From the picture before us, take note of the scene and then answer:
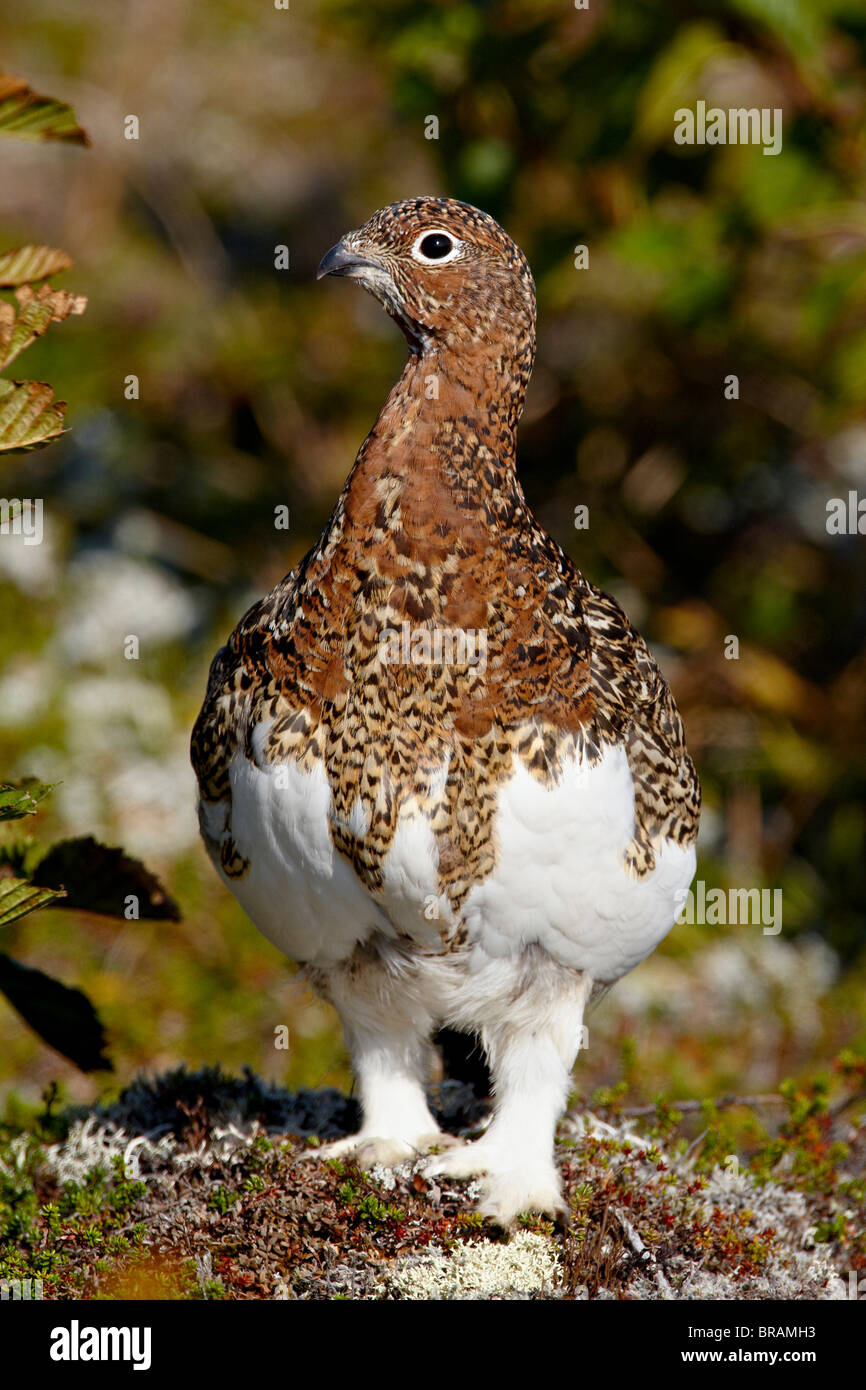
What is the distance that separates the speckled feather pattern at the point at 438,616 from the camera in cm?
344

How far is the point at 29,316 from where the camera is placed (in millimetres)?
3275

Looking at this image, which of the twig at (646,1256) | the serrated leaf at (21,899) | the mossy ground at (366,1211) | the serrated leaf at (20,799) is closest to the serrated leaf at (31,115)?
the serrated leaf at (20,799)

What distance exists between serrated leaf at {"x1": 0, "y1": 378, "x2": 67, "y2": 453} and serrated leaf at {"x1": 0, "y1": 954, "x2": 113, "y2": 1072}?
4.60 feet

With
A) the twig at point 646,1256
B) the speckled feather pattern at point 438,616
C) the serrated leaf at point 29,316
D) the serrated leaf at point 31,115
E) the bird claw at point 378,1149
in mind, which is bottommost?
the twig at point 646,1256

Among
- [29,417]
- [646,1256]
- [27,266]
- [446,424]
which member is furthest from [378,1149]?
[27,266]

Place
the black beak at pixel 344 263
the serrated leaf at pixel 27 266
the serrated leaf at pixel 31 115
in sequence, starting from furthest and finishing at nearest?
the black beak at pixel 344 263 → the serrated leaf at pixel 27 266 → the serrated leaf at pixel 31 115

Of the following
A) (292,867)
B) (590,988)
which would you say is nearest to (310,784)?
(292,867)

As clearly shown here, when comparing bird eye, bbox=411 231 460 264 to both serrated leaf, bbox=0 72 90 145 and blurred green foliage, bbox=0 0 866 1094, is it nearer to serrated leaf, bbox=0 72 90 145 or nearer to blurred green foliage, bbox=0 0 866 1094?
serrated leaf, bbox=0 72 90 145

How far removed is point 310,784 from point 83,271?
673 cm

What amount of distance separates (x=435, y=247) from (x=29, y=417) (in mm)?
1037

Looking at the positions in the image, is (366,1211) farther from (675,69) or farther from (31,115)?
(675,69)

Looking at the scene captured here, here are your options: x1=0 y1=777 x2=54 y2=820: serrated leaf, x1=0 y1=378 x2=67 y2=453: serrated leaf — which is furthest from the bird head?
x1=0 y1=777 x2=54 y2=820: serrated leaf

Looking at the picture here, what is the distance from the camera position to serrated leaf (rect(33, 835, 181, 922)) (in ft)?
12.6

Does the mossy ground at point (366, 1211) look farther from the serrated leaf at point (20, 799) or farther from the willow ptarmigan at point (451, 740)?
the serrated leaf at point (20, 799)
